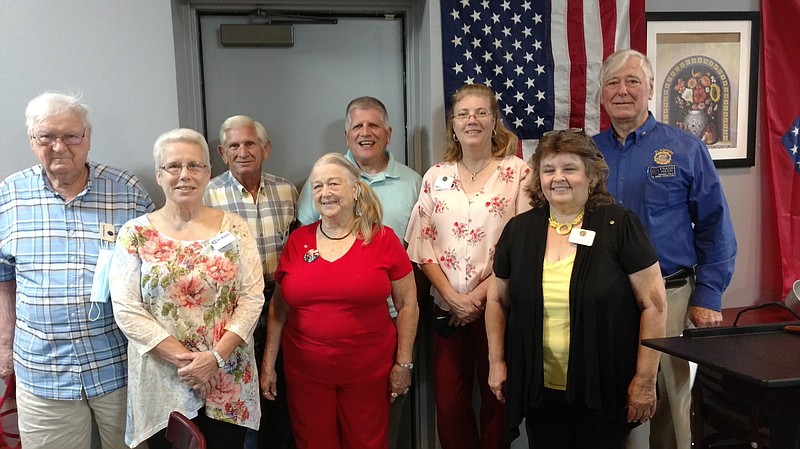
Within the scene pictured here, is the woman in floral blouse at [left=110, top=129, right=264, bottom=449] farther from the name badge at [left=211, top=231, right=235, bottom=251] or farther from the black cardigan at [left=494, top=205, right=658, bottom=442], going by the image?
the black cardigan at [left=494, top=205, right=658, bottom=442]

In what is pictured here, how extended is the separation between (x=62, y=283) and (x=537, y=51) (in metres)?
2.27

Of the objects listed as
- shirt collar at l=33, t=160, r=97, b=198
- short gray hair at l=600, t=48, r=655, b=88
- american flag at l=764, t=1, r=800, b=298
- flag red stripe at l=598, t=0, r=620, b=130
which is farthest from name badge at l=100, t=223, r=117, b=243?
american flag at l=764, t=1, r=800, b=298

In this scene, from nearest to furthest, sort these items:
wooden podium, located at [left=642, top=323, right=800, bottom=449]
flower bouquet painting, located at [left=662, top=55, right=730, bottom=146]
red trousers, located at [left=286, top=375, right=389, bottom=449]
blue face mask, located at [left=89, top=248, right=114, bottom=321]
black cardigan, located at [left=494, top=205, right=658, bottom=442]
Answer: wooden podium, located at [left=642, top=323, right=800, bottom=449]
black cardigan, located at [left=494, top=205, right=658, bottom=442]
blue face mask, located at [left=89, top=248, right=114, bottom=321]
red trousers, located at [left=286, top=375, right=389, bottom=449]
flower bouquet painting, located at [left=662, top=55, right=730, bottom=146]

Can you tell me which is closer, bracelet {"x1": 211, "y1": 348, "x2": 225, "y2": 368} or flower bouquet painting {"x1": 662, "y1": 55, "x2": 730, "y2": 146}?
bracelet {"x1": 211, "y1": 348, "x2": 225, "y2": 368}

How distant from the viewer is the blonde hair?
6.97 feet

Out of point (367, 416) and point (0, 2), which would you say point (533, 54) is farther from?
point (0, 2)

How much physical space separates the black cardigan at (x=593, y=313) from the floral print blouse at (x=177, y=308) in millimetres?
910

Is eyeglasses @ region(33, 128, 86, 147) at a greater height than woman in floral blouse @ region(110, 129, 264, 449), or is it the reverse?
eyeglasses @ region(33, 128, 86, 147)

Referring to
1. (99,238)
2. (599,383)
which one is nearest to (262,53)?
(99,238)

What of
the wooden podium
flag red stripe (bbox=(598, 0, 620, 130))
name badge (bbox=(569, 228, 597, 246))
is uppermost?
flag red stripe (bbox=(598, 0, 620, 130))

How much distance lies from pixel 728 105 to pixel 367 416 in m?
2.42

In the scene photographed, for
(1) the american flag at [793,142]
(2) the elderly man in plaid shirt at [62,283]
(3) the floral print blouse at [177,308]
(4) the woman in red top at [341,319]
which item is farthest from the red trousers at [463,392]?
(1) the american flag at [793,142]

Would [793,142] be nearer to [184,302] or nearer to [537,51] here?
[537,51]

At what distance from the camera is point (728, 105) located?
118 inches
